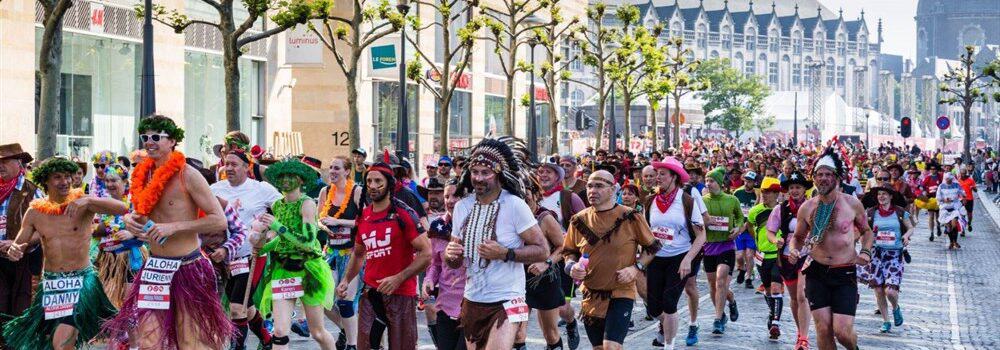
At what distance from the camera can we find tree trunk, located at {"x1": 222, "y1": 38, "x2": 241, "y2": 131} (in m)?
21.1

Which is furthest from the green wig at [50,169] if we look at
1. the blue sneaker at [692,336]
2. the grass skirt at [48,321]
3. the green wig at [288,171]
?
the blue sneaker at [692,336]

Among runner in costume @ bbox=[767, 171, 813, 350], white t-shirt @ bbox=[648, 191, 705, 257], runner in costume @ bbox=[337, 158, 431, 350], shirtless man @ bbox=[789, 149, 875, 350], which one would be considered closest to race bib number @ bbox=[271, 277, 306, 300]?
runner in costume @ bbox=[337, 158, 431, 350]

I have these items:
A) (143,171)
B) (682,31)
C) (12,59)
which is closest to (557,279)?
(143,171)

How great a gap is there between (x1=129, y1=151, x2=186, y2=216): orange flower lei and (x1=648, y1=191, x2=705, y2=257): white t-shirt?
482 cm

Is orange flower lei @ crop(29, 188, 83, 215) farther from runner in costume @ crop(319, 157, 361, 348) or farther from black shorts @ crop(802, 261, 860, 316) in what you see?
black shorts @ crop(802, 261, 860, 316)

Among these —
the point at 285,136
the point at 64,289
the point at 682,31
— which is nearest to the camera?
the point at 64,289

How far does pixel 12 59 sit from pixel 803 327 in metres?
18.6

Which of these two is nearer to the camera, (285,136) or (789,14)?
(285,136)

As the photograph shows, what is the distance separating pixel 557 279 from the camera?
10.6 metres

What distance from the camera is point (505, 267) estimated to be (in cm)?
816

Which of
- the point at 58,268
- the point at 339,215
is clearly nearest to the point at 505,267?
the point at 58,268

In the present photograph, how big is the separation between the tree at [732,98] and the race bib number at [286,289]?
371 ft

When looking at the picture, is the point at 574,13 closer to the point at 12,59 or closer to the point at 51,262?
the point at 12,59

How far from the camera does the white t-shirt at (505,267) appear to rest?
26.7 feet
